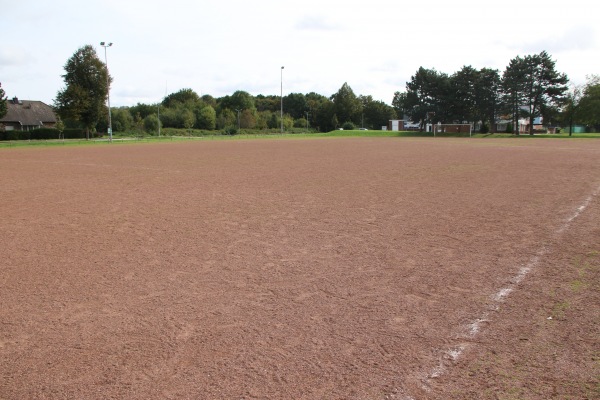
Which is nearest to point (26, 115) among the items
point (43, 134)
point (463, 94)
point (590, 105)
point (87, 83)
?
point (43, 134)

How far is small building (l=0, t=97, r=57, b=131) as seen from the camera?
84.1m

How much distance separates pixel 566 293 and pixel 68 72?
71.1 m

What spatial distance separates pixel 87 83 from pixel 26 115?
30470 mm

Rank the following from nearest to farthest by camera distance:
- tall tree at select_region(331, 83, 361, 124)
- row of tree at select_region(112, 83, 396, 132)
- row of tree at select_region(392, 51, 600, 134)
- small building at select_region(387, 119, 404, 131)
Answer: row of tree at select_region(392, 51, 600, 134)
row of tree at select_region(112, 83, 396, 132)
small building at select_region(387, 119, 404, 131)
tall tree at select_region(331, 83, 361, 124)

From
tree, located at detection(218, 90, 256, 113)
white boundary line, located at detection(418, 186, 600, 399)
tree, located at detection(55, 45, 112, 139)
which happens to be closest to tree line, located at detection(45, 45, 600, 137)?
tree, located at detection(55, 45, 112, 139)

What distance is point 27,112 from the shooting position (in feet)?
288

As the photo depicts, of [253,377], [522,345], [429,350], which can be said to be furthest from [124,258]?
[522,345]

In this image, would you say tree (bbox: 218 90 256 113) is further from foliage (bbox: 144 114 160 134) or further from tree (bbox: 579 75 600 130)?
tree (bbox: 579 75 600 130)

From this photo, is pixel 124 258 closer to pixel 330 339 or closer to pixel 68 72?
pixel 330 339

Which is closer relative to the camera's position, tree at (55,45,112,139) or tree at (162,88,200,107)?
tree at (55,45,112,139)

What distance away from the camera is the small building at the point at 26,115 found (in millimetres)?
84125

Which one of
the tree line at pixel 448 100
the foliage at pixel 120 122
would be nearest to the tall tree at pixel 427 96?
the tree line at pixel 448 100

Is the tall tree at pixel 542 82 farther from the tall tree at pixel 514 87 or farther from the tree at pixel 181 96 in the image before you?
the tree at pixel 181 96

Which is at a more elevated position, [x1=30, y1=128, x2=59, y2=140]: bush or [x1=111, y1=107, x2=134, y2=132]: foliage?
[x1=111, y1=107, x2=134, y2=132]: foliage
